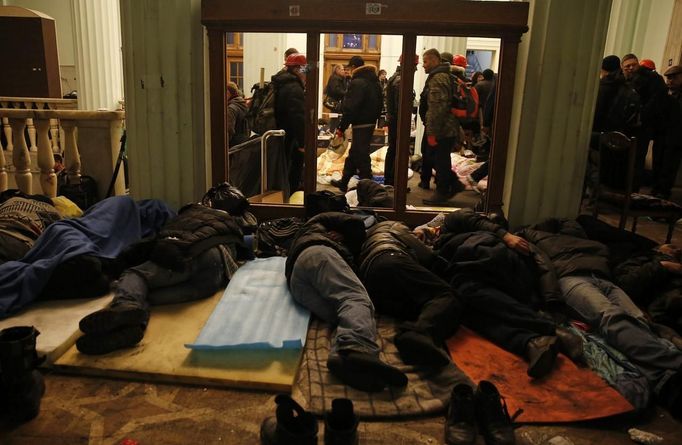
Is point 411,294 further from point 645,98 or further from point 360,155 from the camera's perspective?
point 645,98

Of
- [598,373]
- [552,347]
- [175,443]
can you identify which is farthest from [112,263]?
[598,373]

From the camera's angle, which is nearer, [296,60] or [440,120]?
[296,60]

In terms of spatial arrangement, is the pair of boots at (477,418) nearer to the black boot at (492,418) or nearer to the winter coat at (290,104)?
the black boot at (492,418)

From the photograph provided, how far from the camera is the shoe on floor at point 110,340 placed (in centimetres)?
231

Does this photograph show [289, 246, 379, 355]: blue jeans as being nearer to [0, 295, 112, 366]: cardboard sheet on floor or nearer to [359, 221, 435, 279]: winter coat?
[359, 221, 435, 279]: winter coat

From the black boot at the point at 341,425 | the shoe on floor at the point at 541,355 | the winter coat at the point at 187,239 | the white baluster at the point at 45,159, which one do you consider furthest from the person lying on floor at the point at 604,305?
the white baluster at the point at 45,159

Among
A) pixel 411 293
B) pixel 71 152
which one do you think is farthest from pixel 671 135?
pixel 71 152

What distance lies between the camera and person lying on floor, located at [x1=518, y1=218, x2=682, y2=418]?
226cm

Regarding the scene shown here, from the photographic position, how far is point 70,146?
4379 mm

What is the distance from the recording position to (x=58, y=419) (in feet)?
6.37

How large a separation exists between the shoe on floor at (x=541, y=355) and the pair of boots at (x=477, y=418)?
37 centimetres

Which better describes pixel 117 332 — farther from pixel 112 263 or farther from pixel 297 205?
pixel 297 205

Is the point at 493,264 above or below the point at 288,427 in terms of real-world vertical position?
above

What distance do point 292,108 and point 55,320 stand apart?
3.01 m
